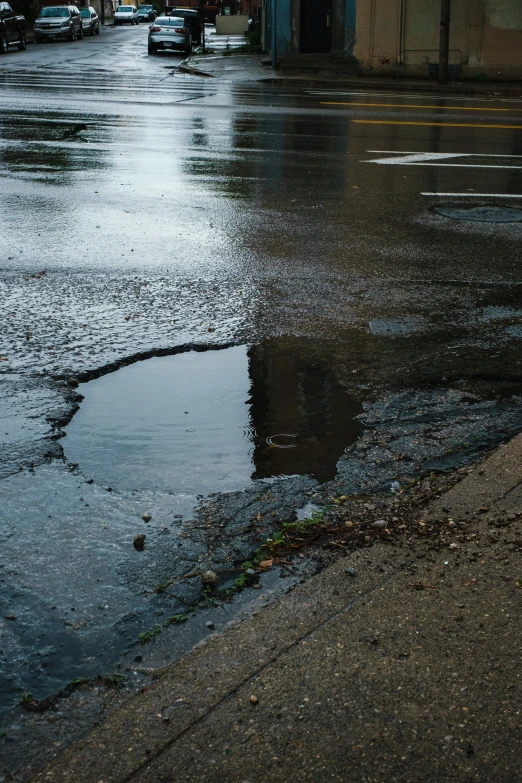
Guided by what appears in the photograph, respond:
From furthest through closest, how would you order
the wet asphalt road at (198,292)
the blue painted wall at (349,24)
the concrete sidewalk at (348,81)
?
1. the blue painted wall at (349,24)
2. the concrete sidewalk at (348,81)
3. the wet asphalt road at (198,292)

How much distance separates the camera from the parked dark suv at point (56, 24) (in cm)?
5019

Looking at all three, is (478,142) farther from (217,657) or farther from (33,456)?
(217,657)

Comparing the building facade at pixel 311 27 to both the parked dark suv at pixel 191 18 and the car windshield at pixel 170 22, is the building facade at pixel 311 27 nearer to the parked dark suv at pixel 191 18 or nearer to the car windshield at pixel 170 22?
the car windshield at pixel 170 22

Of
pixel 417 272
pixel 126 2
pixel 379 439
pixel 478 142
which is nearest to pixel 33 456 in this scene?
pixel 379 439

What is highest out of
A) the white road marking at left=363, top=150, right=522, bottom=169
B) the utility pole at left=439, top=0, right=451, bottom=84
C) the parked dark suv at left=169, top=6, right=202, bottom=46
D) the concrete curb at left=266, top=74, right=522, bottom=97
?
the parked dark suv at left=169, top=6, right=202, bottom=46

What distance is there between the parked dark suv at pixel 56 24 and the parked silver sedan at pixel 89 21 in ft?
19.0

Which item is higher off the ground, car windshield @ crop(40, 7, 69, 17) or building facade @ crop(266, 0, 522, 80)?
car windshield @ crop(40, 7, 69, 17)

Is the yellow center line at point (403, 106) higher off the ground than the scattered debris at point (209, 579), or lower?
higher

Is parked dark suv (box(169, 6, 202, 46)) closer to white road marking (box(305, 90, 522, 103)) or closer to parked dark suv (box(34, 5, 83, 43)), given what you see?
parked dark suv (box(34, 5, 83, 43))

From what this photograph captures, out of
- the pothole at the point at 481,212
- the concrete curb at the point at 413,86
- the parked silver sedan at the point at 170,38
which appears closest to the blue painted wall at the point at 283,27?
the concrete curb at the point at 413,86

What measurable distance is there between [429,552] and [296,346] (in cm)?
252

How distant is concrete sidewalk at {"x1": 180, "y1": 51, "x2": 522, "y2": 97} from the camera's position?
27391 millimetres

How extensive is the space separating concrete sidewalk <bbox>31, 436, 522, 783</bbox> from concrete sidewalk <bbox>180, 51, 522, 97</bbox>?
2635 cm

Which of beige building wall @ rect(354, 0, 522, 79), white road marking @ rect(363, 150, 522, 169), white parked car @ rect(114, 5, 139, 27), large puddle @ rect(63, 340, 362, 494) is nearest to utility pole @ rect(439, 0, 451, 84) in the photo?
beige building wall @ rect(354, 0, 522, 79)
